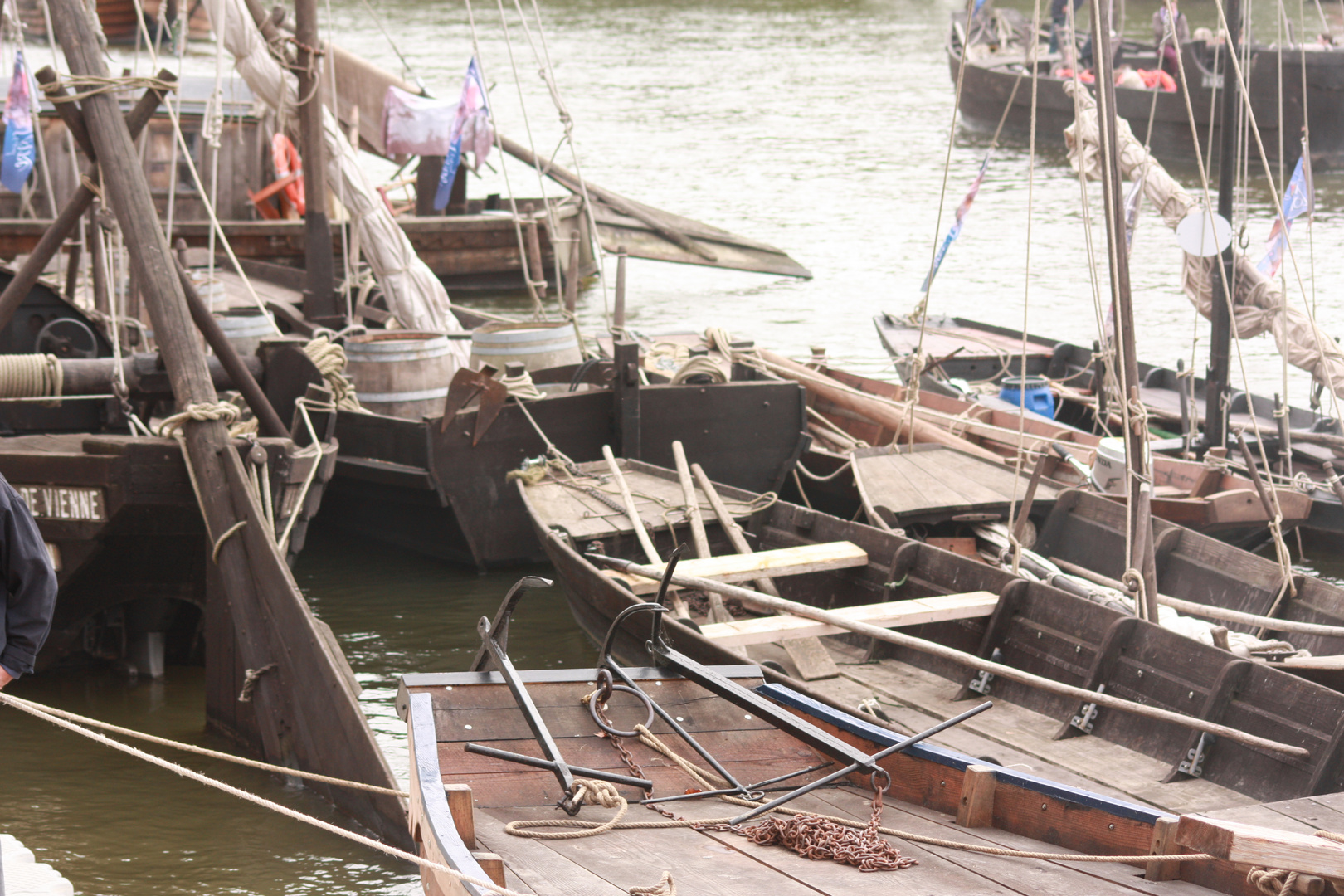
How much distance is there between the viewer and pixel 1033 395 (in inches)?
500

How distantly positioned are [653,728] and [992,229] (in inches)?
857

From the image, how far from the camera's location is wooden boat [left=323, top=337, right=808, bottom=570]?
10188 millimetres

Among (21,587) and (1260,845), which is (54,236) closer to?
(21,587)

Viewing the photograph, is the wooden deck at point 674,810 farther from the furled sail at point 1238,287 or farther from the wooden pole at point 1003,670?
the furled sail at point 1238,287

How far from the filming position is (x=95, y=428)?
32.1ft

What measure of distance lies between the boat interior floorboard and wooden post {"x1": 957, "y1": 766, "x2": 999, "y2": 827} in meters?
1.25

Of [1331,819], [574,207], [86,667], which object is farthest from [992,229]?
[1331,819]

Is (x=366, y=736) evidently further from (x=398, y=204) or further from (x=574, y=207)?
(x=398, y=204)

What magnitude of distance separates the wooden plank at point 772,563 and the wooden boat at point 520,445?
2255 millimetres

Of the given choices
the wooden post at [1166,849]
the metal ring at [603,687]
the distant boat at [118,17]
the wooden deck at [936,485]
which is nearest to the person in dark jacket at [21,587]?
the metal ring at [603,687]

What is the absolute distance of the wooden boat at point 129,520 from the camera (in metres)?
7.41

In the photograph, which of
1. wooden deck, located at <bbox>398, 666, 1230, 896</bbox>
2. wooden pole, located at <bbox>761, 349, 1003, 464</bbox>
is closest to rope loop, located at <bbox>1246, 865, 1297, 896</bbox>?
wooden deck, located at <bbox>398, 666, 1230, 896</bbox>

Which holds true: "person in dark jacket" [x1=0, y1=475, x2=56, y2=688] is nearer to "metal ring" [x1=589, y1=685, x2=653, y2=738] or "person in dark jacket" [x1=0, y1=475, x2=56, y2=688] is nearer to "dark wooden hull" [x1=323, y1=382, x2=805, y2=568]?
"metal ring" [x1=589, y1=685, x2=653, y2=738]

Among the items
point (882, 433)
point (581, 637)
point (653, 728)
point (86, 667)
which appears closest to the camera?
point (653, 728)
